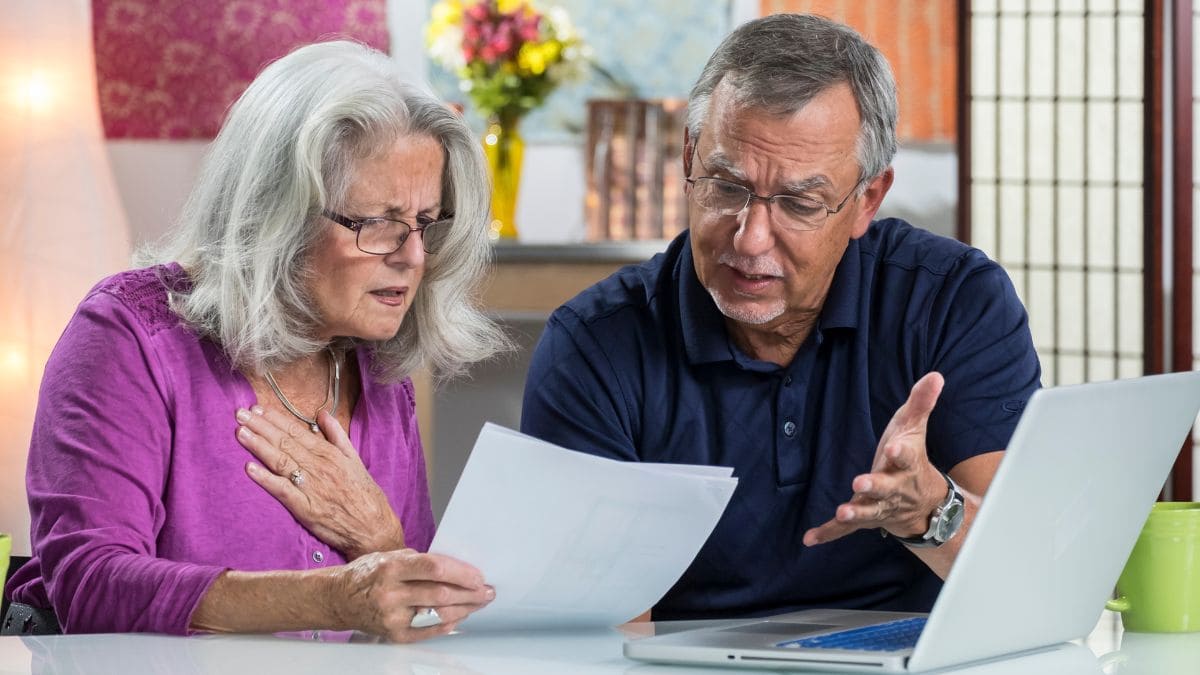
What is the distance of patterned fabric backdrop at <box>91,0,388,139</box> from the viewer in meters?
4.19

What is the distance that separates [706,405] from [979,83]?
2.58 metres

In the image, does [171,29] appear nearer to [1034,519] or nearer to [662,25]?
[662,25]

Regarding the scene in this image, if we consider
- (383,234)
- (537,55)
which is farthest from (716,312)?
(537,55)

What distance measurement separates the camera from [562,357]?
Result: 170 centimetres

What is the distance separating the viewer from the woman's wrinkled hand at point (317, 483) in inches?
61.7

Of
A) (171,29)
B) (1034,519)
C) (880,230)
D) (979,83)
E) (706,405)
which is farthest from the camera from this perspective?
(171,29)

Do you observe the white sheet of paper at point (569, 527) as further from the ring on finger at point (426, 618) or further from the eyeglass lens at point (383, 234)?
the eyeglass lens at point (383, 234)

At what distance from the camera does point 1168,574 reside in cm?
131

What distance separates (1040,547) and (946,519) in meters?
0.19

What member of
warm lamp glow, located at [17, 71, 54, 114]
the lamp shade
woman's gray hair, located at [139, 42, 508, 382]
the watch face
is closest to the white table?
the watch face

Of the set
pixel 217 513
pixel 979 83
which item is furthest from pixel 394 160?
pixel 979 83

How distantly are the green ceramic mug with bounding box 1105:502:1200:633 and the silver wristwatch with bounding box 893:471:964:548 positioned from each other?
6.6 inches

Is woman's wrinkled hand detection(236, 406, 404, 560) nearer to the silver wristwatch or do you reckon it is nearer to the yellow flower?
the silver wristwatch

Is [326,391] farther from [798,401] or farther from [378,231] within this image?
[798,401]
